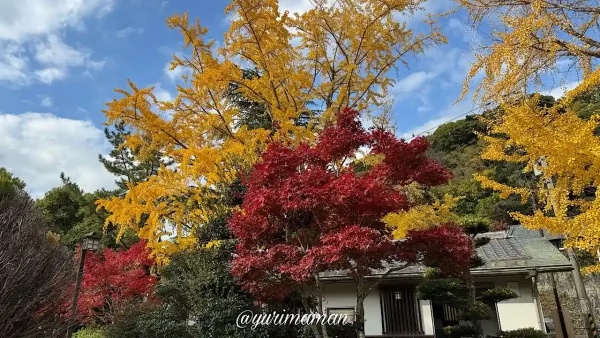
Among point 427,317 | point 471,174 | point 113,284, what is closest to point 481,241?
point 427,317

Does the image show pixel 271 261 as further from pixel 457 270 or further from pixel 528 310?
pixel 528 310

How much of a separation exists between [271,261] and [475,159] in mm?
21966

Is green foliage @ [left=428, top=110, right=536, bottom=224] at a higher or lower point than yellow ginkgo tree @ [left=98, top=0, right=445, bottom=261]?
higher

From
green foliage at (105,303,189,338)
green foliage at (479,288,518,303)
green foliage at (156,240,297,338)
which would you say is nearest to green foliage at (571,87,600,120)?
green foliage at (479,288,518,303)

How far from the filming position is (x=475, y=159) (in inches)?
944

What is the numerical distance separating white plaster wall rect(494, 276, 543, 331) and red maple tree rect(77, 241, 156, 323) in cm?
931

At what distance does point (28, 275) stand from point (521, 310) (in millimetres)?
10326

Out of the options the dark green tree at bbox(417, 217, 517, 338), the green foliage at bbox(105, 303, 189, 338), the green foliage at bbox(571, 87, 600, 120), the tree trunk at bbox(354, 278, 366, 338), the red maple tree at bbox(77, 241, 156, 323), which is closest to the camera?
the tree trunk at bbox(354, 278, 366, 338)

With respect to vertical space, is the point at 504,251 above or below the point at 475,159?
below

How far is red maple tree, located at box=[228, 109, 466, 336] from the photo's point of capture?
5.11m

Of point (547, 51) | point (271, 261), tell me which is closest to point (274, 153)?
point (271, 261)

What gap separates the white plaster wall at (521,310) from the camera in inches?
366

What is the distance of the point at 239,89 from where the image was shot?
7887 mm

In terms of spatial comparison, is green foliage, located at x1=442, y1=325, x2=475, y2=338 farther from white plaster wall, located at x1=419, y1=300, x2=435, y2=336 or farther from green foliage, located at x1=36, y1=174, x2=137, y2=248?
green foliage, located at x1=36, y1=174, x2=137, y2=248
